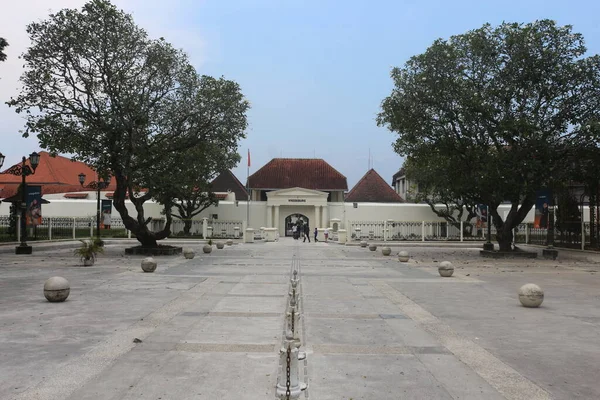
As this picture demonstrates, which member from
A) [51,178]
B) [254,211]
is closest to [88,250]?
[254,211]

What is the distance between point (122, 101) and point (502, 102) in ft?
54.2

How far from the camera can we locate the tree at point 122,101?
2180 cm

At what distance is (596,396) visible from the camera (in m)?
5.21

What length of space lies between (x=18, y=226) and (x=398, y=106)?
70.3ft

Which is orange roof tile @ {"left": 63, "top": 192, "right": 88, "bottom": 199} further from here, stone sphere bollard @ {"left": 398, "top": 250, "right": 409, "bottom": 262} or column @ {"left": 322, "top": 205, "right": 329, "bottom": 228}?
stone sphere bollard @ {"left": 398, "top": 250, "right": 409, "bottom": 262}

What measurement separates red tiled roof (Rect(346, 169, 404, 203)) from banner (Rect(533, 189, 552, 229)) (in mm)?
30030

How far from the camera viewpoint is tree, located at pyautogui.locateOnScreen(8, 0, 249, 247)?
2180 centimetres

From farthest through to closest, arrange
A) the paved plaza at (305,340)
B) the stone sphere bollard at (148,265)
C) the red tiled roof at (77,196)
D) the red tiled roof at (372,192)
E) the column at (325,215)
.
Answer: the red tiled roof at (372,192) < the red tiled roof at (77,196) < the column at (325,215) < the stone sphere bollard at (148,265) < the paved plaza at (305,340)

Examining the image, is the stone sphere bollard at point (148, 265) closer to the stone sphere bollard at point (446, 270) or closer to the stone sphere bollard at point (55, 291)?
the stone sphere bollard at point (55, 291)

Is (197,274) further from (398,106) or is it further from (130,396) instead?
(398,106)

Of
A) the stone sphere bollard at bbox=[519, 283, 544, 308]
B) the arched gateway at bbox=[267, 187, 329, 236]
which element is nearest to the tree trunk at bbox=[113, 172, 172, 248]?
the stone sphere bollard at bbox=[519, 283, 544, 308]

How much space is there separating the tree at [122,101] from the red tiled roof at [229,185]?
3542cm

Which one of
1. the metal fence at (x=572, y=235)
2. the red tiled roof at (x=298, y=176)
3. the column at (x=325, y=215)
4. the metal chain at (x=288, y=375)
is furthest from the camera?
the red tiled roof at (x=298, y=176)

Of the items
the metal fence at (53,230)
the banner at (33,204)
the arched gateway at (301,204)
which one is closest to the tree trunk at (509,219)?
the banner at (33,204)
